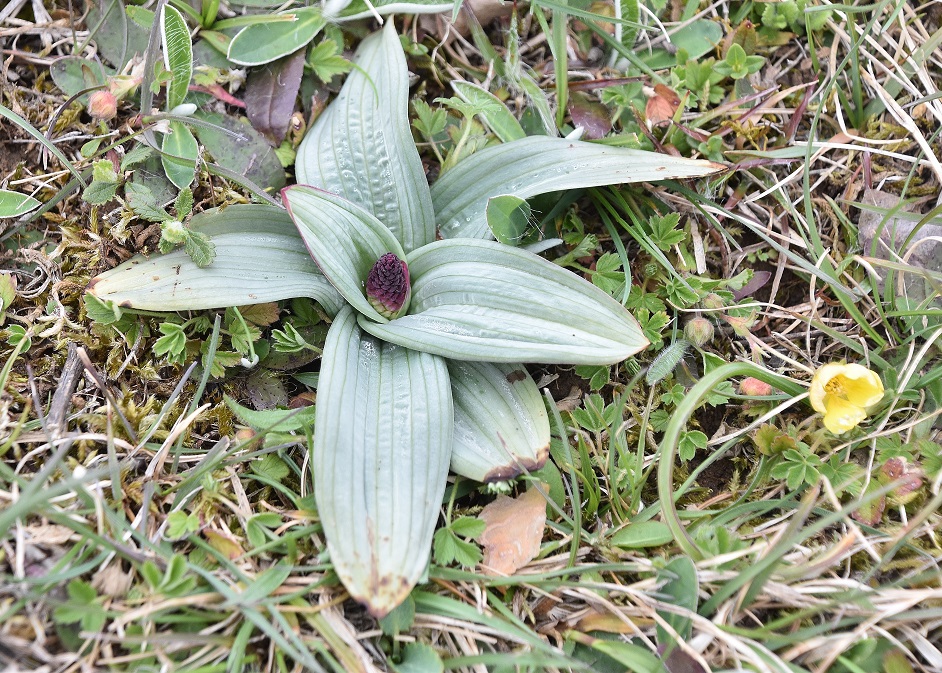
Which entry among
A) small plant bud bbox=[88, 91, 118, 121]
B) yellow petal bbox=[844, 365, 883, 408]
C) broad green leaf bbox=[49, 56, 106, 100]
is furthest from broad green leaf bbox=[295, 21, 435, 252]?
yellow petal bbox=[844, 365, 883, 408]

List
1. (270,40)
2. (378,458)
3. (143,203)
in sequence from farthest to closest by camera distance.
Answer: (270,40)
(143,203)
(378,458)

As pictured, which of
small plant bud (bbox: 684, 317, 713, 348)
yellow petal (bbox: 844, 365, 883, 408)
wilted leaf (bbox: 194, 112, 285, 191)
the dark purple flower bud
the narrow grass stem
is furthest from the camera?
wilted leaf (bbox: 194, 112, 285, 191)

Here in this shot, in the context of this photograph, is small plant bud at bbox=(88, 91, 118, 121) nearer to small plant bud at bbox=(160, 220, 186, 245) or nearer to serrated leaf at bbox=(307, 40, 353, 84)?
small plant bud at bbox=(160, 220, 186, 245)

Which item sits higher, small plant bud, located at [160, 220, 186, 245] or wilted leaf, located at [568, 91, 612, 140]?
wilted leaf, located at [568, 91, 612, 140]

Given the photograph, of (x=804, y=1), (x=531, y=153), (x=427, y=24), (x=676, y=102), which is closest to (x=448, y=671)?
(x=531, y=153)

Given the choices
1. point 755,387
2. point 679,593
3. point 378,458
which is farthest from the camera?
point 755,387

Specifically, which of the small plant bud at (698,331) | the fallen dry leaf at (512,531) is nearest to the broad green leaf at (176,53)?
the fallen dry leaf at (512,531)

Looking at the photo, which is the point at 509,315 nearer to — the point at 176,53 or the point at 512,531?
the point at 512,531

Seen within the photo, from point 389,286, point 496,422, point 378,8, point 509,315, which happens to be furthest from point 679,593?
point 378,8
